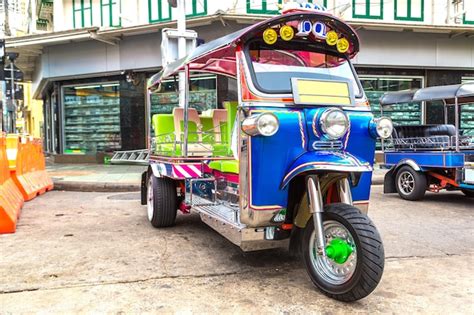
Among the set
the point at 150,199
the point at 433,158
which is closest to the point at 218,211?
the point at 150,199

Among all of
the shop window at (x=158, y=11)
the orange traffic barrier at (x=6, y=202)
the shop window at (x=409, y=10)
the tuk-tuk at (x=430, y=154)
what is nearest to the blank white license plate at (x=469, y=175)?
the tuk-tuk at (x=430, y=154)

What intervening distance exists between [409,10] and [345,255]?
12775 mm

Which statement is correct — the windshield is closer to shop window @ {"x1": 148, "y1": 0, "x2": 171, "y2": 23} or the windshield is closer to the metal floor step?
the metal floor step

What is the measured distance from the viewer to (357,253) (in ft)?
10.1

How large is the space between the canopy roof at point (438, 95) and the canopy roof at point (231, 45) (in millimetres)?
4308

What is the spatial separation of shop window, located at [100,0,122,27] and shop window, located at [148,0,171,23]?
1341 mm

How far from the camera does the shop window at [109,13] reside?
567 inches

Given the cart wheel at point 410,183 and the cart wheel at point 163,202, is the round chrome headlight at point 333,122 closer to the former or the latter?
the cart wheel at point 163,202

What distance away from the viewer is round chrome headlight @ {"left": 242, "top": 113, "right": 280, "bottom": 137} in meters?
3.34

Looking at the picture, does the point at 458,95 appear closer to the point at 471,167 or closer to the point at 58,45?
the point at 471,167

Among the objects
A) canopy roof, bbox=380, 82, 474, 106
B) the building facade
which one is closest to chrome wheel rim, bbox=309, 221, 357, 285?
canopy roof, bbox=380, 82, 474, 106

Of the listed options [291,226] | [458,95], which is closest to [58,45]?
[458,95]

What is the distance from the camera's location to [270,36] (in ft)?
12.4

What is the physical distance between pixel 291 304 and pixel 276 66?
2091 millimetres
